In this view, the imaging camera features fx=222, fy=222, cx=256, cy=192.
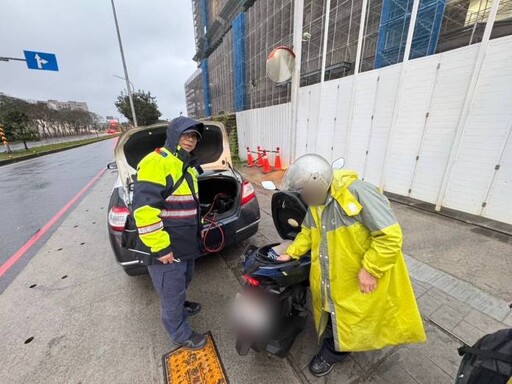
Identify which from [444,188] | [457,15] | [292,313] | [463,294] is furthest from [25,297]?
[457,15]

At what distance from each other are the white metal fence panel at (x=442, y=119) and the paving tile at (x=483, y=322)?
8.84 feet

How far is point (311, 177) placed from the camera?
119 cm

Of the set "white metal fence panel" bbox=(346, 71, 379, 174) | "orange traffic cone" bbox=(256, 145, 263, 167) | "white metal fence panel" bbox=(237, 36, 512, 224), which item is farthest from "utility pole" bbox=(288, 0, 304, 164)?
"white metal fence panel" bbox=(346, 71, 379, 174)

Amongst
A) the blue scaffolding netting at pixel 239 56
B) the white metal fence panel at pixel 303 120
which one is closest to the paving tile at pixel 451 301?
the white metal fence panel at pixel 303 120

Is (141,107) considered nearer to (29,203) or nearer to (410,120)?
(29,203)

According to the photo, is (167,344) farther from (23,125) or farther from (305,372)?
(23,125)

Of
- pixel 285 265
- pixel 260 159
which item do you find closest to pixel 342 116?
pixel 260 159

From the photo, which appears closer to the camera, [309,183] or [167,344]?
[309,183]

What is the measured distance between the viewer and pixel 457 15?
850cm

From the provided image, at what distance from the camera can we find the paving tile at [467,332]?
5.82 feet

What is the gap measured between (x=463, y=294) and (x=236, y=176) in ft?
9.07

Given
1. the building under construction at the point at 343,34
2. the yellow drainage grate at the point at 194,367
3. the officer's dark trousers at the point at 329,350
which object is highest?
the building under construction at the point at 343,34

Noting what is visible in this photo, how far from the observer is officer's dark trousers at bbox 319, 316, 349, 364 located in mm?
1571

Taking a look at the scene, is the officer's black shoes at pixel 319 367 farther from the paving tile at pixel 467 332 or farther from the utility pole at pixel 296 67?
the utility pole at pixel 296 67
